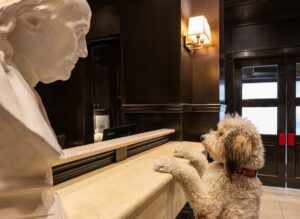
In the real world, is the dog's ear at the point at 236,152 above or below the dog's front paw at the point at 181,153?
above

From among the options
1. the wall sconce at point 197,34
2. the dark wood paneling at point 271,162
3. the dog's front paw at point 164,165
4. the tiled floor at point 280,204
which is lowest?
the tiled floor at point 280,204

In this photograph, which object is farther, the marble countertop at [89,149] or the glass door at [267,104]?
the glass door at [267,104]

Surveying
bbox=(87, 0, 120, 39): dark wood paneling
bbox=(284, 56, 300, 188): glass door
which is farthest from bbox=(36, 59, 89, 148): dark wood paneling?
bbox=(284, 56, 300, 188): glass door

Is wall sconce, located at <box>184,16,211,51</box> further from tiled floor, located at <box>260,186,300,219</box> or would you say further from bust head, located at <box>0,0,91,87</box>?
tiled floor, located at <box>260,186,300,219</box>

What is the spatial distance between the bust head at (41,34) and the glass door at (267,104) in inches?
168

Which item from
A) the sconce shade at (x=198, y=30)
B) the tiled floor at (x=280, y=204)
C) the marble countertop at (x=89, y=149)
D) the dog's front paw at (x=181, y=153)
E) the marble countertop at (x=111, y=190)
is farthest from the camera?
the tiled floor at (x=280, y=204)

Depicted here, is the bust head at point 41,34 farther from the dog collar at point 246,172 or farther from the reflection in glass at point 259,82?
the reflection in glass at point 259,82

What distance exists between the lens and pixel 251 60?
171 inches

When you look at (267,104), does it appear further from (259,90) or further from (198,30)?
(198,30)

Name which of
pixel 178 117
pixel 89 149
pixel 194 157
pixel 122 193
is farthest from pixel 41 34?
pixel 178 117

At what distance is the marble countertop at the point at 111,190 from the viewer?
2.40 feet

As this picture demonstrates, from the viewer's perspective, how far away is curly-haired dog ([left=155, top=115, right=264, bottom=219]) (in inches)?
50.9

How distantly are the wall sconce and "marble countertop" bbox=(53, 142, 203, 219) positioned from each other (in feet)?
5.80

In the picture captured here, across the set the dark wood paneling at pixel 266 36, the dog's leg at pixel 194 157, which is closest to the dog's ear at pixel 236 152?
the dog's leg at pixel 194 157
